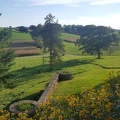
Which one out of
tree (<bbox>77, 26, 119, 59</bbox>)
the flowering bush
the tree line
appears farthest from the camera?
tree (<bbox>77, 26, 119, 59</bbox>)

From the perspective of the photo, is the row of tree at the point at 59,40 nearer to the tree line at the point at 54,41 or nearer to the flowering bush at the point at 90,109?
→ the tree line at the point at 54,41

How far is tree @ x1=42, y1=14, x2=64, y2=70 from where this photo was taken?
49188 millimetres

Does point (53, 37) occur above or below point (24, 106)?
above

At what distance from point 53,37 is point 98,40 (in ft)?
65.4

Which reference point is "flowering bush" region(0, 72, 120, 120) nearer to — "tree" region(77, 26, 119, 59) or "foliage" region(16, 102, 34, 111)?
"foliage" region(16, 102, 34, 111)

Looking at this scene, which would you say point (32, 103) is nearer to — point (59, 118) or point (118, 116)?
point (59, 118)

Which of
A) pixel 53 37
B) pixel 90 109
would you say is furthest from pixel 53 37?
pixel 90 109

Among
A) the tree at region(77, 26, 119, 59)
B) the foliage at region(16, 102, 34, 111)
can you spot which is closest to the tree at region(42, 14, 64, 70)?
the tree at region(77, 26, 119, 59)

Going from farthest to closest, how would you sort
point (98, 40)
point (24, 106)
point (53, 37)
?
point (98, 40) → point (53, 37) → point (24, 106)

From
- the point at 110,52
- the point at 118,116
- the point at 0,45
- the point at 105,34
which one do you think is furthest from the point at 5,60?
the point at 110,52

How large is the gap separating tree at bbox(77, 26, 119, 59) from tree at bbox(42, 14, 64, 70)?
16317mm

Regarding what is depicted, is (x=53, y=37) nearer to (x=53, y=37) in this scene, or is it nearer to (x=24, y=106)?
(x=53, y=37)

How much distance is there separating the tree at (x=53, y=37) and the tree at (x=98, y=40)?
16.3 metres

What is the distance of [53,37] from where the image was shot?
49406 millimetres
